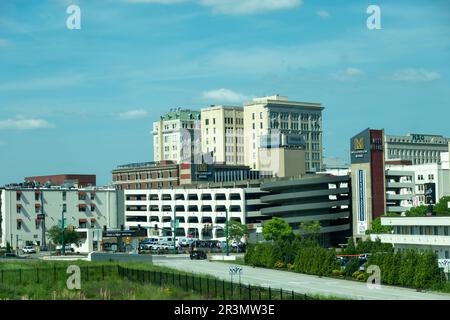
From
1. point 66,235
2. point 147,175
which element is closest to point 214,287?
point 66,235

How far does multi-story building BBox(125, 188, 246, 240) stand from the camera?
141000 millimetres

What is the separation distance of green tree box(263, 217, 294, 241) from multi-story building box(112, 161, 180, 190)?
55.8 m

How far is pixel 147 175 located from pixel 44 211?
169ft

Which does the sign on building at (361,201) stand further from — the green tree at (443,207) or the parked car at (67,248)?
the parked car at (67,248)

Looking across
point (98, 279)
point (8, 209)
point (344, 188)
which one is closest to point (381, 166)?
point (344, 188)

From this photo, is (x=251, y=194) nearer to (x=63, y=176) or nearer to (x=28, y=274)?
(x=63, y=176)

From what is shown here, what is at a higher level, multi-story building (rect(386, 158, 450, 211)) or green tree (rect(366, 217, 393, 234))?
multi-story building (rect(386, 158, 450, 211))

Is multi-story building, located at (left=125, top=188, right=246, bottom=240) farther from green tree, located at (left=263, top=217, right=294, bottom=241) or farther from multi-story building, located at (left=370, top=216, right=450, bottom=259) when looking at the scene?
multi-story building, located at (left=370, top=216, right=450, bottom=259)

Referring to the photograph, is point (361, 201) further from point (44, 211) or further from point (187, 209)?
point (44, 211)

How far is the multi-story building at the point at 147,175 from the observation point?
575 feet

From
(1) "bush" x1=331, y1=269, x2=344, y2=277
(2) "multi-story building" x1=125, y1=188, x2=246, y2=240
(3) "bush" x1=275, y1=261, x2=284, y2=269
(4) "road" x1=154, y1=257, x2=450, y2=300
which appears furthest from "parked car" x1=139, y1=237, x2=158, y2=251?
(1) "bush" x1=331, y1=269, x2=344, y2=277

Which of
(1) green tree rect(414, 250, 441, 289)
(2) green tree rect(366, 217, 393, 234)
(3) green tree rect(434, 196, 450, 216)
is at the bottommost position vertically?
(1) green tree rect(414, 250, 441, 289)

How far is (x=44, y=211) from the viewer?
132m
